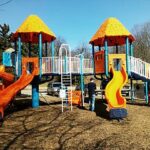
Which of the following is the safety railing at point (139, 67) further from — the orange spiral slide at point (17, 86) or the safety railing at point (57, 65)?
the orange spiral slide at point (17, 86)

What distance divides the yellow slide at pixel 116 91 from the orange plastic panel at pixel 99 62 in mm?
1695

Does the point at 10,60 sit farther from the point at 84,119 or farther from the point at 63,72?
the point at 84,119

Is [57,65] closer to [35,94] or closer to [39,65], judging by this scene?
[39,65]

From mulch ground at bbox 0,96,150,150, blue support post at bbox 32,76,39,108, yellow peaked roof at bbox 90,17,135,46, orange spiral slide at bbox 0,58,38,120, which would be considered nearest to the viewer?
mulch ground at bbox 0,96,150,150

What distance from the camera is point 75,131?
544 inches

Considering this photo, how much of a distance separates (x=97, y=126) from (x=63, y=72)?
7304 millimetres

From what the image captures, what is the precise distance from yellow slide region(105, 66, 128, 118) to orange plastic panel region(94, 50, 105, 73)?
5.56 feet

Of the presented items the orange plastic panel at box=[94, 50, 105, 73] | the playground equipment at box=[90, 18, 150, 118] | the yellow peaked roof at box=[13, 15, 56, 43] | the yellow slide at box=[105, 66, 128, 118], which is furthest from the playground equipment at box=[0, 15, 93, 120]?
the yellow slide at box=[105, 66, 128, 118]

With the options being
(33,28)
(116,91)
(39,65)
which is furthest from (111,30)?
(116,91)

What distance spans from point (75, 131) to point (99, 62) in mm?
9275

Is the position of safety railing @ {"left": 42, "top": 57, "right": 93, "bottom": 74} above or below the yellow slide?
above

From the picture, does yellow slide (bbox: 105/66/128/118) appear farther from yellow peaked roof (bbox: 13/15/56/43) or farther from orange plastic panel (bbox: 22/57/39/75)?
yellow peaked roof (bbox: 13/15/56/43)

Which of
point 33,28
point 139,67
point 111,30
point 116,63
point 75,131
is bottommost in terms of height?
point 75,131

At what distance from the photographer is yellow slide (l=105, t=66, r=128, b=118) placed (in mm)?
17117
